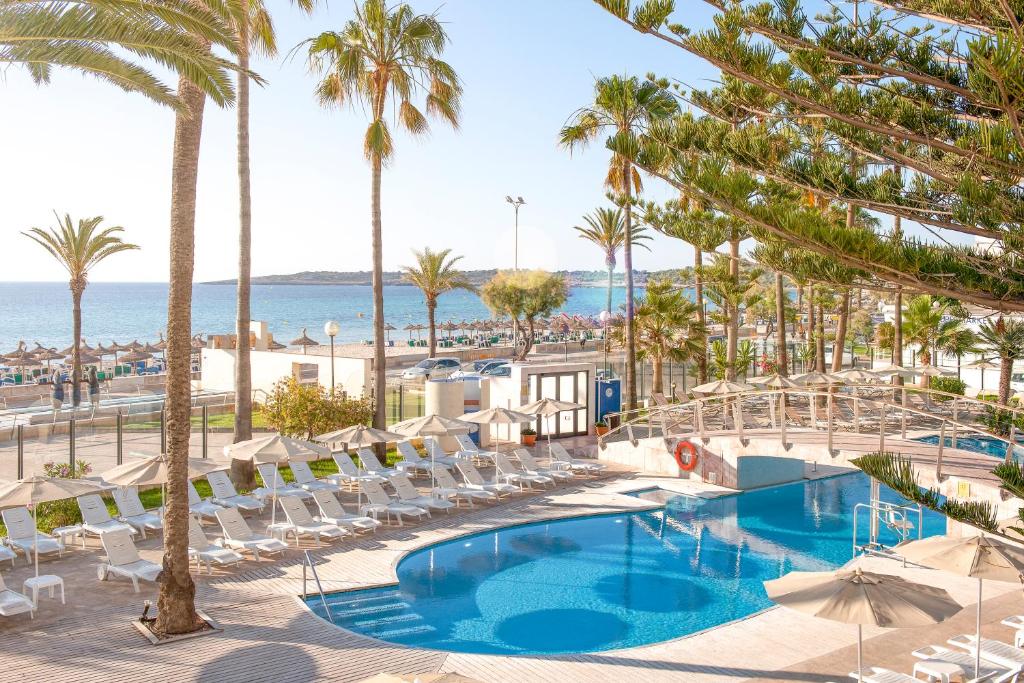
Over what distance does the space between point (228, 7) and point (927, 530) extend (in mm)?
16092

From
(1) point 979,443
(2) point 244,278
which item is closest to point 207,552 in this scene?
(2) point 244,278

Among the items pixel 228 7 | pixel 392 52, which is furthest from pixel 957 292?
pixel 392 52

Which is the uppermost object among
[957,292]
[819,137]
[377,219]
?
[819,137]

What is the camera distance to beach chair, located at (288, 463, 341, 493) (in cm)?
1861

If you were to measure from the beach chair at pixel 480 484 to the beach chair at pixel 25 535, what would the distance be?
8181 millimetres

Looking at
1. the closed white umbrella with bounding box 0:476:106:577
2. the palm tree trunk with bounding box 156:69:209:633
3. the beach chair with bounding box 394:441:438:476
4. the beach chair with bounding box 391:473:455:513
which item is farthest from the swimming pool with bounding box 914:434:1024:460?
the closed white umbrella with bounding box 0:476:106:577

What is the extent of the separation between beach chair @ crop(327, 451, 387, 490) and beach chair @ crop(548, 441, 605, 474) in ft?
16.0

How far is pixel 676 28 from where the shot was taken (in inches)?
406

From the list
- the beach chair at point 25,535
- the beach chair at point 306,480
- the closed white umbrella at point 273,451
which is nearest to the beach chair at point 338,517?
the closed white umbrella at point 273,451

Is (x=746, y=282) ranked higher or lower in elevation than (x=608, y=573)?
higher

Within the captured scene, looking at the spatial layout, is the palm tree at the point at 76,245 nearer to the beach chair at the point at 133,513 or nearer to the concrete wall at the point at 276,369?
the concrete wall at the point at 276,369

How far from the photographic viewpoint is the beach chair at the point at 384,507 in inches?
678

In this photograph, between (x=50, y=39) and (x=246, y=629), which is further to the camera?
(x=246, y=629)

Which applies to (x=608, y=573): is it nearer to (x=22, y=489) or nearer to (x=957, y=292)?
Answer: (x=957, y=292)
